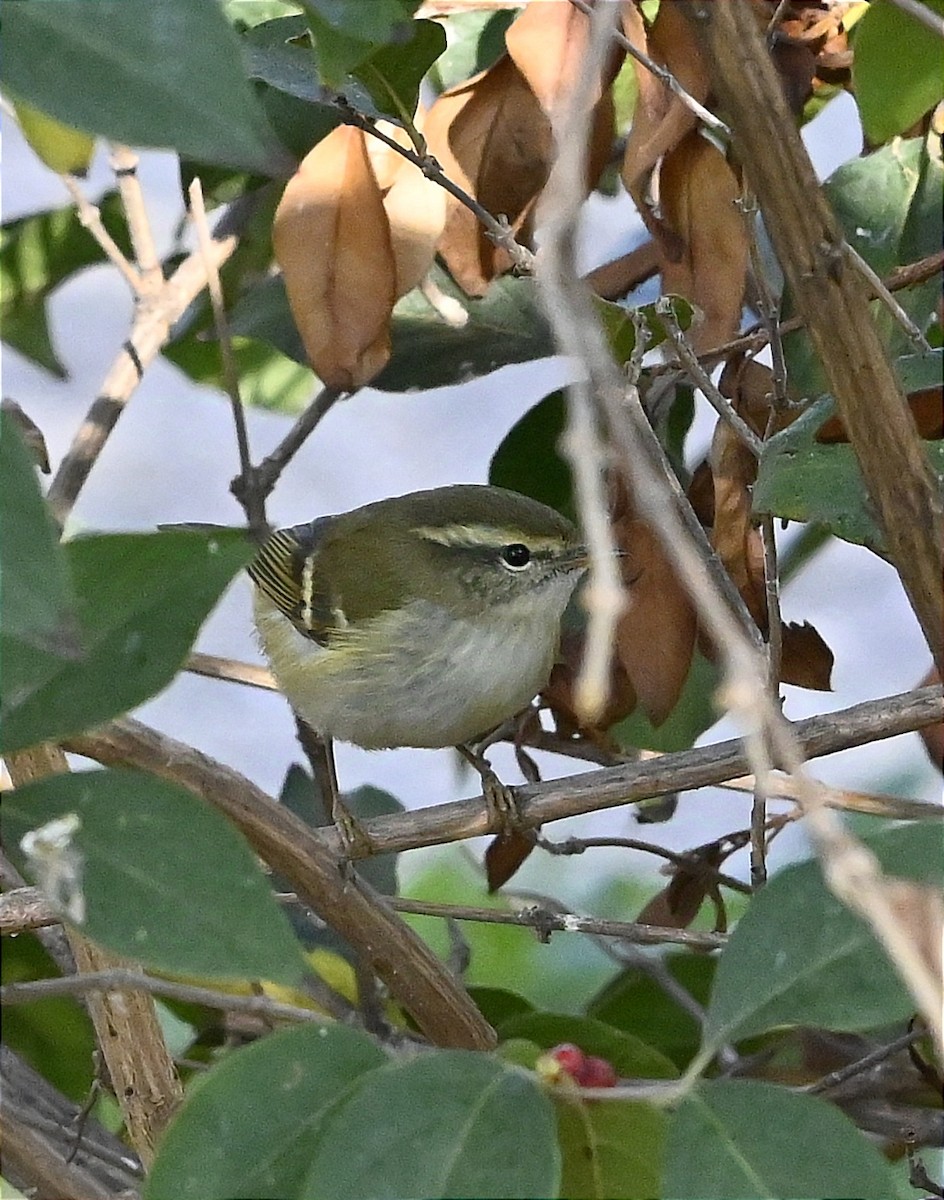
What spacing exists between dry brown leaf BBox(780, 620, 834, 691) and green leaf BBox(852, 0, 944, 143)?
32 centimetres

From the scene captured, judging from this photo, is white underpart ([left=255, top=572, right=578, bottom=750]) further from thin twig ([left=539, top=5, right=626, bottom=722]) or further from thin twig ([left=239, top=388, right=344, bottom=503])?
thin twig ([left=539, top=5, right=626, bottom=722])

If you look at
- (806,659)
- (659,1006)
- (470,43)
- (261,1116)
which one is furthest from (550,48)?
(659,1006)

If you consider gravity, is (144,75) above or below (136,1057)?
above

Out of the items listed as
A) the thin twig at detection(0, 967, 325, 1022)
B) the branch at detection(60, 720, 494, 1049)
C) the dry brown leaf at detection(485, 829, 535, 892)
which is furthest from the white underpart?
the thin twig at detection(0, 967, 325, 1022)

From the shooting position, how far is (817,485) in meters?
0.73

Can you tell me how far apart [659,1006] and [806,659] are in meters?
0.41

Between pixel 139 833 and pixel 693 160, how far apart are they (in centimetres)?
67

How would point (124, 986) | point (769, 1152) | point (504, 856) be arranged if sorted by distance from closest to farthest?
point (769, 1152) < point (124, 986) < point (504, 856)

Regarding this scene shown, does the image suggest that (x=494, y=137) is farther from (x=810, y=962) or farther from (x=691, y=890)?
(x=810, y=962)

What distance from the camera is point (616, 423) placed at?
1.29 feet

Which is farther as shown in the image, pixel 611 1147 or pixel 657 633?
pixel 657 633

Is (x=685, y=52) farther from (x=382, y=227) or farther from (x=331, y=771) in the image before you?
(x=331, y=771)

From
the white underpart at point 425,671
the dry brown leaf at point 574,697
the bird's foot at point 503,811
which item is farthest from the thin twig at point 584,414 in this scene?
the white underpart at point 425,671

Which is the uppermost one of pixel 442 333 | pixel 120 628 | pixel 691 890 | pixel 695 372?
pixel 442 333
